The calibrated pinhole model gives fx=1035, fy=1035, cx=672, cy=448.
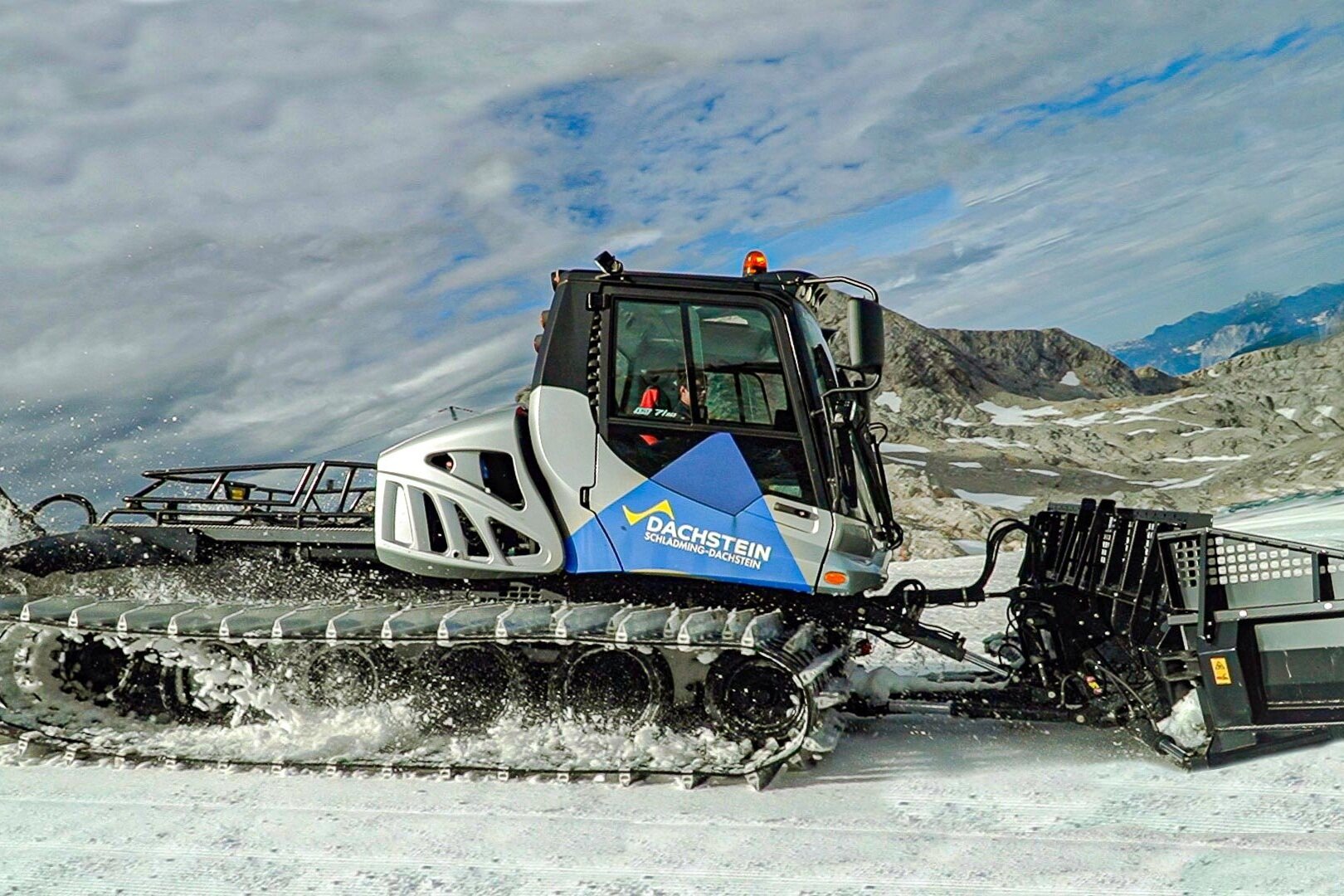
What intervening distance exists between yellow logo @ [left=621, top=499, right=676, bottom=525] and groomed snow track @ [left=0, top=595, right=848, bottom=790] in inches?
18.7

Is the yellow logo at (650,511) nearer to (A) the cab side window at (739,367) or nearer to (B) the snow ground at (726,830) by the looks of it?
(A) the cab side window at (739,367)

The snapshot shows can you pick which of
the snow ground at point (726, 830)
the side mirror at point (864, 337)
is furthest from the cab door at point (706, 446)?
the snow ground at point (726, 830)

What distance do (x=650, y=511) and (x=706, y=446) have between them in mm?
469

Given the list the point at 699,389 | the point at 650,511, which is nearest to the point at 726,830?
the point at 650,511

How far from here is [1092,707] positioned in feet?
19.2

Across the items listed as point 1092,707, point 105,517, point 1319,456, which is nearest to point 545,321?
point 105,517

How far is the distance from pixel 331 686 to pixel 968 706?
145 inches

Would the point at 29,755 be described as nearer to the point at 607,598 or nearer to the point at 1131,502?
the point at 607,598

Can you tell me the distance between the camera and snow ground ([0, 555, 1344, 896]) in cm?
407

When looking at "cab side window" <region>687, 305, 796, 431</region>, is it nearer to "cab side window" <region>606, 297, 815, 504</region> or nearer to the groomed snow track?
"cab side window" <region>606, 297, 815, 504</region>

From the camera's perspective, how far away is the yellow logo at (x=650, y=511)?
5660 millimetres

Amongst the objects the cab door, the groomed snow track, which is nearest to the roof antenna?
the cab door

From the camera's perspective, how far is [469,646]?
221 inches

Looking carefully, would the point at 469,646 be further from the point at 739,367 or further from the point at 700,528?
the point at 739,367
